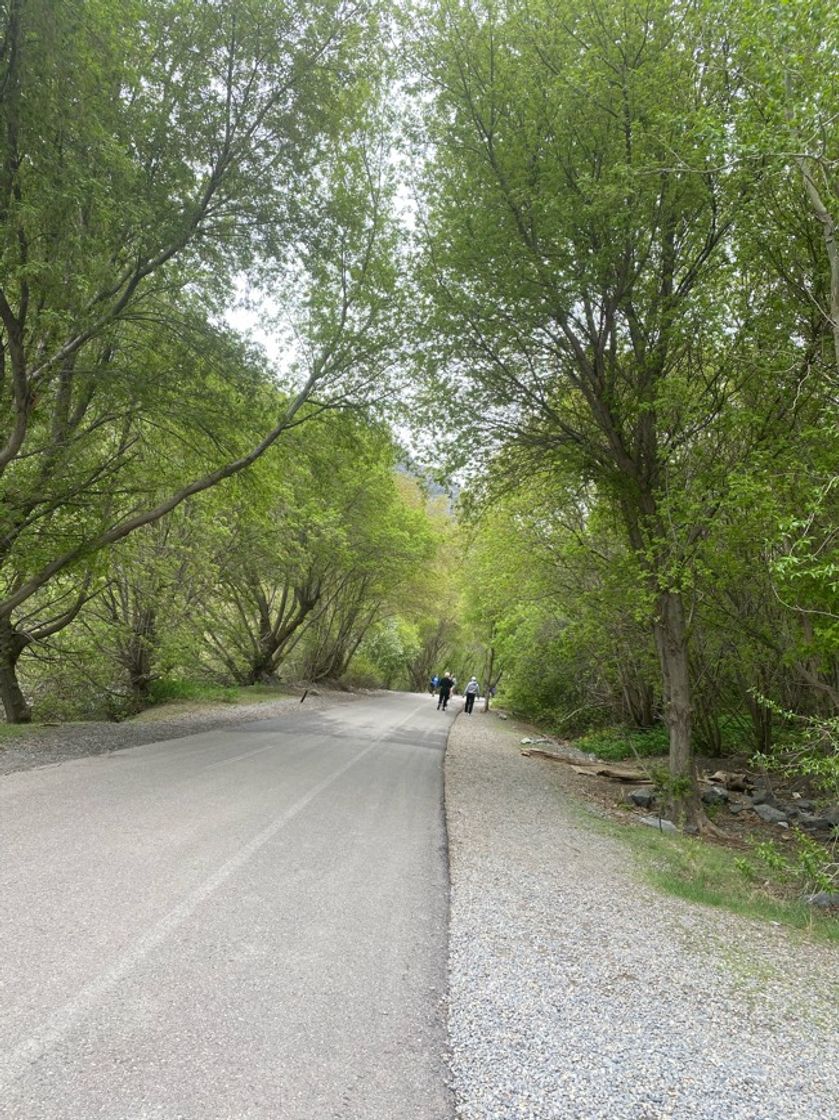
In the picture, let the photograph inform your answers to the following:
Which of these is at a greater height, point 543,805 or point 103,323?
point 103,323

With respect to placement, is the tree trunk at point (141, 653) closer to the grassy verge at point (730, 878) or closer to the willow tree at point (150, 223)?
the willow tree at point (150, 223)

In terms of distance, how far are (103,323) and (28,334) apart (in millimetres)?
1868

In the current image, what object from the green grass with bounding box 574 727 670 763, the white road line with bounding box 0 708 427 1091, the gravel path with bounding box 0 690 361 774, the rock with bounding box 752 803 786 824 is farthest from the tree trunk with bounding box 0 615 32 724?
the rock with bounding box 752 803 786 824

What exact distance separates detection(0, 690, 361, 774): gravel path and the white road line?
4.43 meters

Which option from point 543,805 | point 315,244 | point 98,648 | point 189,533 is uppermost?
point 315,244

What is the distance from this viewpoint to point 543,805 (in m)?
9.15

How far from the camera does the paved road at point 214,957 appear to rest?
2.35 m

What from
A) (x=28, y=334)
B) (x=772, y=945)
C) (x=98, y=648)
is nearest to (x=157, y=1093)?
(x=772, y=945)

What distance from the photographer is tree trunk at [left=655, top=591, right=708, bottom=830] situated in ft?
30.8

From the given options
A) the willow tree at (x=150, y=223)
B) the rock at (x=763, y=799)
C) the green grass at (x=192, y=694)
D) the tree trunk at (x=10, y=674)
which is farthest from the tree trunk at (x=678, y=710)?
the green grass at (x=192, y=694)

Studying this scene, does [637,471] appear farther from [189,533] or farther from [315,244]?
[189,533]

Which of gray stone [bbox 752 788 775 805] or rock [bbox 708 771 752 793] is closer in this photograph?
gray stone [bbox 752 788 775 805]

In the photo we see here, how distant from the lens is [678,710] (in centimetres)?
989

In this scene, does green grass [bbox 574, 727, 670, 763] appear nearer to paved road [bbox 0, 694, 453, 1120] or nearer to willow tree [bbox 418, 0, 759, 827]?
willow tree [bbox 418, 0, 759, 827]
